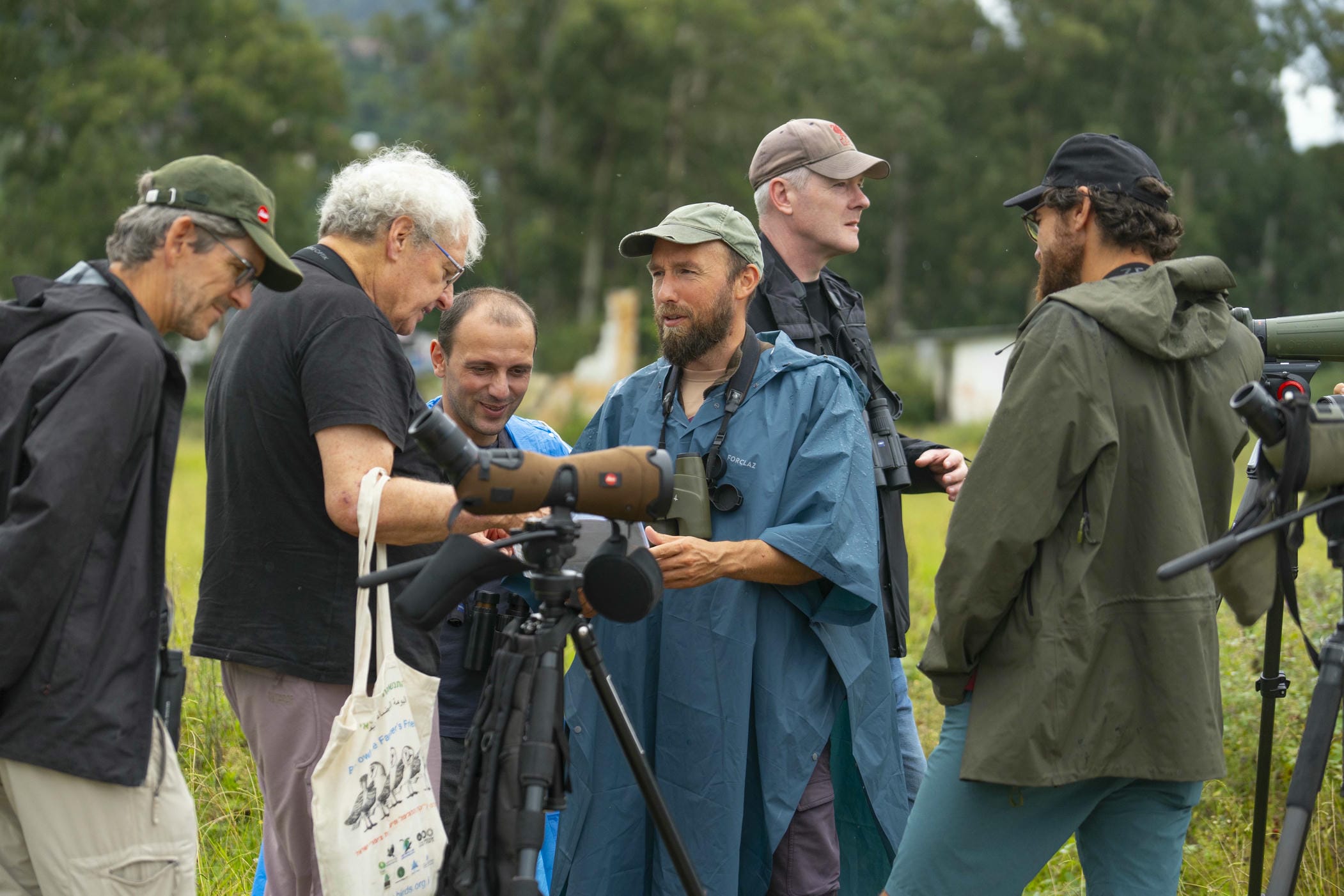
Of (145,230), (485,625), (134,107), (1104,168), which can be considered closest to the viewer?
(145,230)

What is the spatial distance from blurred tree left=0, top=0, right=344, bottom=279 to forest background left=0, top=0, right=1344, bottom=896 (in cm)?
8

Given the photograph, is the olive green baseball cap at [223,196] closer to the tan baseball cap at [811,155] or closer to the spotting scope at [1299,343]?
the tan baseball cap at [811,155]

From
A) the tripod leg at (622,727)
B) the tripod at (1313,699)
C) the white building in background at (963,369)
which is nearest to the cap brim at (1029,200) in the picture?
the tripod at (1313,699)

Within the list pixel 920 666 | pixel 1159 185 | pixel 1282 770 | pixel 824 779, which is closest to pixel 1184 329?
pixel 1159 185

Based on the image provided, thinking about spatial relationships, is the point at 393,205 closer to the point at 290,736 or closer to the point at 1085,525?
the point at 290,736

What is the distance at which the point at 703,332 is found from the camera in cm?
393

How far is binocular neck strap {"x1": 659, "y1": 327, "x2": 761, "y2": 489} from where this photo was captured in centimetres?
380

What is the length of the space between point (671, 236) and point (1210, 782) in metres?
3.20

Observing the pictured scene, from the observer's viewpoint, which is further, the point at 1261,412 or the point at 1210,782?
the point at 1210,782

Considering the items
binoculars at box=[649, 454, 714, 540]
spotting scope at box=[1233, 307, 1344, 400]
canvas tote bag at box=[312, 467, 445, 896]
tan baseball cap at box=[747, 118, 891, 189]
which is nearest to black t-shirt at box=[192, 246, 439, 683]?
canvas tote bag at box=[312, 467, 445, 896]

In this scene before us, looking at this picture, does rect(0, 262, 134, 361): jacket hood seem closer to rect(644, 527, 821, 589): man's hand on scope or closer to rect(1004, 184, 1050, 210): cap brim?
rect(644, 527, 821, 589): man's hand on scope

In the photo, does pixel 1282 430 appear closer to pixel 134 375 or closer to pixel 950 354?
pixel 134 375

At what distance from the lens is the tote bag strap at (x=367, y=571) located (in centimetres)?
300

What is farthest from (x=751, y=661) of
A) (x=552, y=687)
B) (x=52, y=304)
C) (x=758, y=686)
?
(x=52, y=304)
